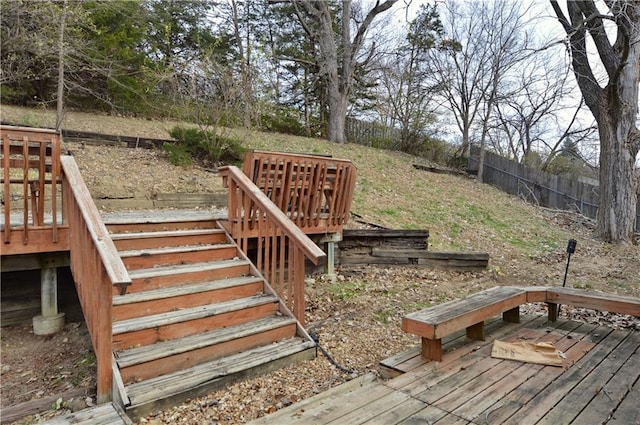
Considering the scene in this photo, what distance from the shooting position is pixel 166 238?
3820 mm

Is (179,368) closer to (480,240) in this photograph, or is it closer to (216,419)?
(216,419)

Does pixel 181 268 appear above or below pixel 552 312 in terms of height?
above

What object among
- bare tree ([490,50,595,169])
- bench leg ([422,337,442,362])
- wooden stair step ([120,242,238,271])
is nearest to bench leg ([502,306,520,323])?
bench leg ([422,337,442,362])

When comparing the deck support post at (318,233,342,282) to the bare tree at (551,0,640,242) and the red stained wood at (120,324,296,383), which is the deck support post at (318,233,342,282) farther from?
the bare tree at (551,0,640,242)

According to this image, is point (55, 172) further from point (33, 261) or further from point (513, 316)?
point (513, 316)

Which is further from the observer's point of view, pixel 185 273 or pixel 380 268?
pixel 380 268

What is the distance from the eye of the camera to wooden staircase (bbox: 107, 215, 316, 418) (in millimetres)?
2578

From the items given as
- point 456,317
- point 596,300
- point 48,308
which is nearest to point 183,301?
point 48,308

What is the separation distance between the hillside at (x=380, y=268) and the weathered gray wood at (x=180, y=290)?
87 cm

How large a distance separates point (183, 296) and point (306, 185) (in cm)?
214

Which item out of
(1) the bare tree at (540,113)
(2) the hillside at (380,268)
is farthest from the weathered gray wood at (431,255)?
(1) the bare tree at (540,113)

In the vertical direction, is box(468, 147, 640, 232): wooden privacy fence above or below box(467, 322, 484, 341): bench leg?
above

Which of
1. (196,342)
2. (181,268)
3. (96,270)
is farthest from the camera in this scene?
(181,268)

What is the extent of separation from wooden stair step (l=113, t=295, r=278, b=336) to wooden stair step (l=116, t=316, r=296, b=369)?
135 mm
